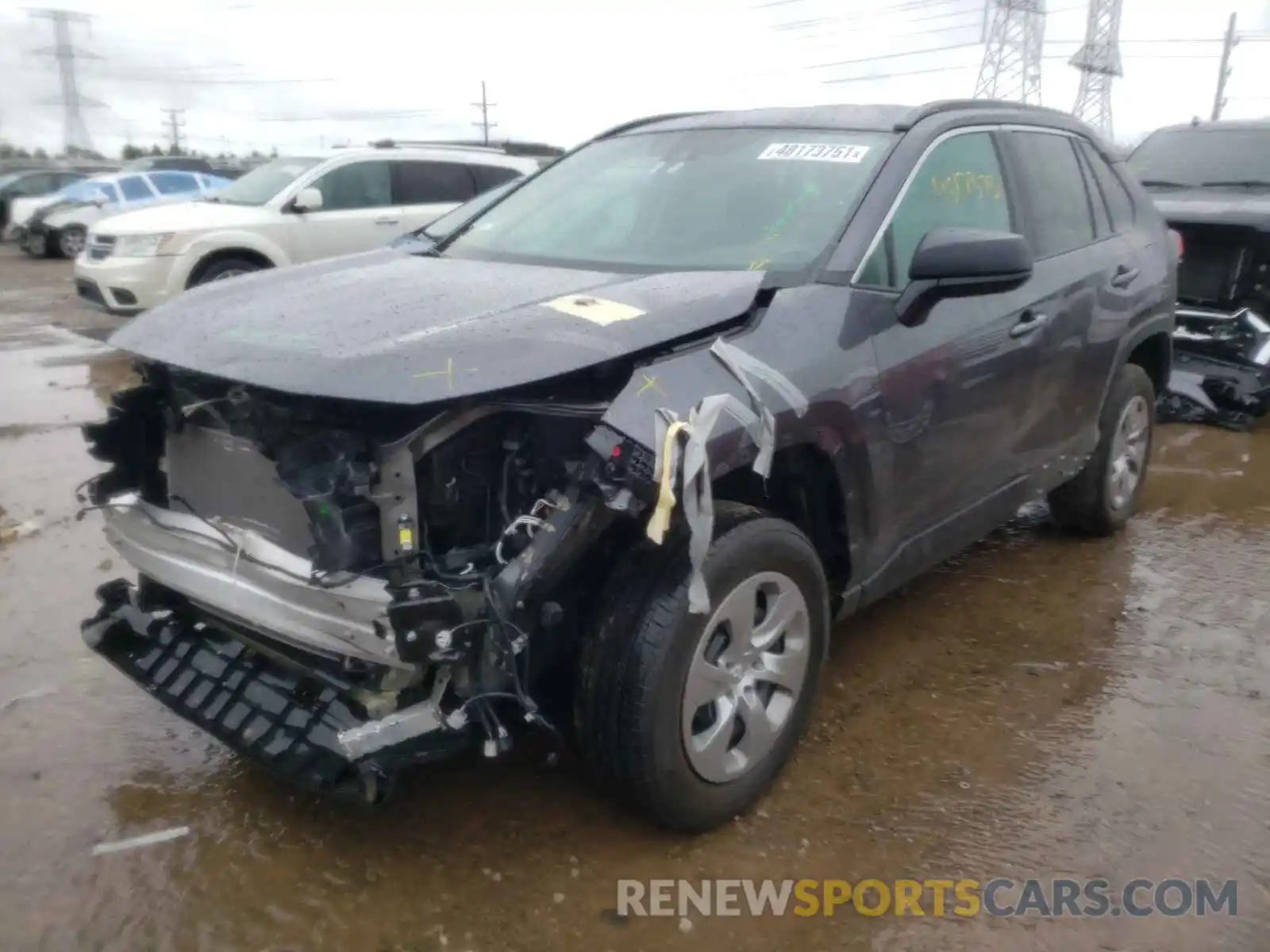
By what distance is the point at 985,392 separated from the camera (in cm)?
346

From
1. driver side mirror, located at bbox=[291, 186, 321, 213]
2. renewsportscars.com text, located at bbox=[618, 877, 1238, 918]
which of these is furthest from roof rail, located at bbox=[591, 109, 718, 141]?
driver side mirror, located at bbox=[291, 186, 321, 213]

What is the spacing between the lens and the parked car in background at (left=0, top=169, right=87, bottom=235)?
21875mm

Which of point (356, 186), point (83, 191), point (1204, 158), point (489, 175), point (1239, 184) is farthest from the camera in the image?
point (83, 191)

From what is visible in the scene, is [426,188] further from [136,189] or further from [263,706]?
[136,189]

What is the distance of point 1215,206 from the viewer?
746 centimetres

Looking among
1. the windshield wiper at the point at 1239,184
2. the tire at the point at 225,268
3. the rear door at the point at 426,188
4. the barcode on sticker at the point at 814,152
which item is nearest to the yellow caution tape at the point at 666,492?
the barcode on sticker at the point at 814,152

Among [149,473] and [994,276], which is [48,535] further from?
[994,276]

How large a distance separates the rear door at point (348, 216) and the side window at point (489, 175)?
941 millimetres

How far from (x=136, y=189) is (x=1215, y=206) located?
1637 cm

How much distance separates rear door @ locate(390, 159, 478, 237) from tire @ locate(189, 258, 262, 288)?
138 cm

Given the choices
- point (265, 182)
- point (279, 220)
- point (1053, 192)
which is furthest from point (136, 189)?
point (1053, 192)

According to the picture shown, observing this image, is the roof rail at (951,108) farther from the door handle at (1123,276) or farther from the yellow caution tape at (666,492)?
the yellow caution tape at (666,492)

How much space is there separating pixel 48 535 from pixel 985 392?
13.6 feet

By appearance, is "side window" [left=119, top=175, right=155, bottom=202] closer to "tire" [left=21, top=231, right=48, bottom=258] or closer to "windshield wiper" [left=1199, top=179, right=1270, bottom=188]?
"tire" [left=21, top=231, right=48, bottom=258]
